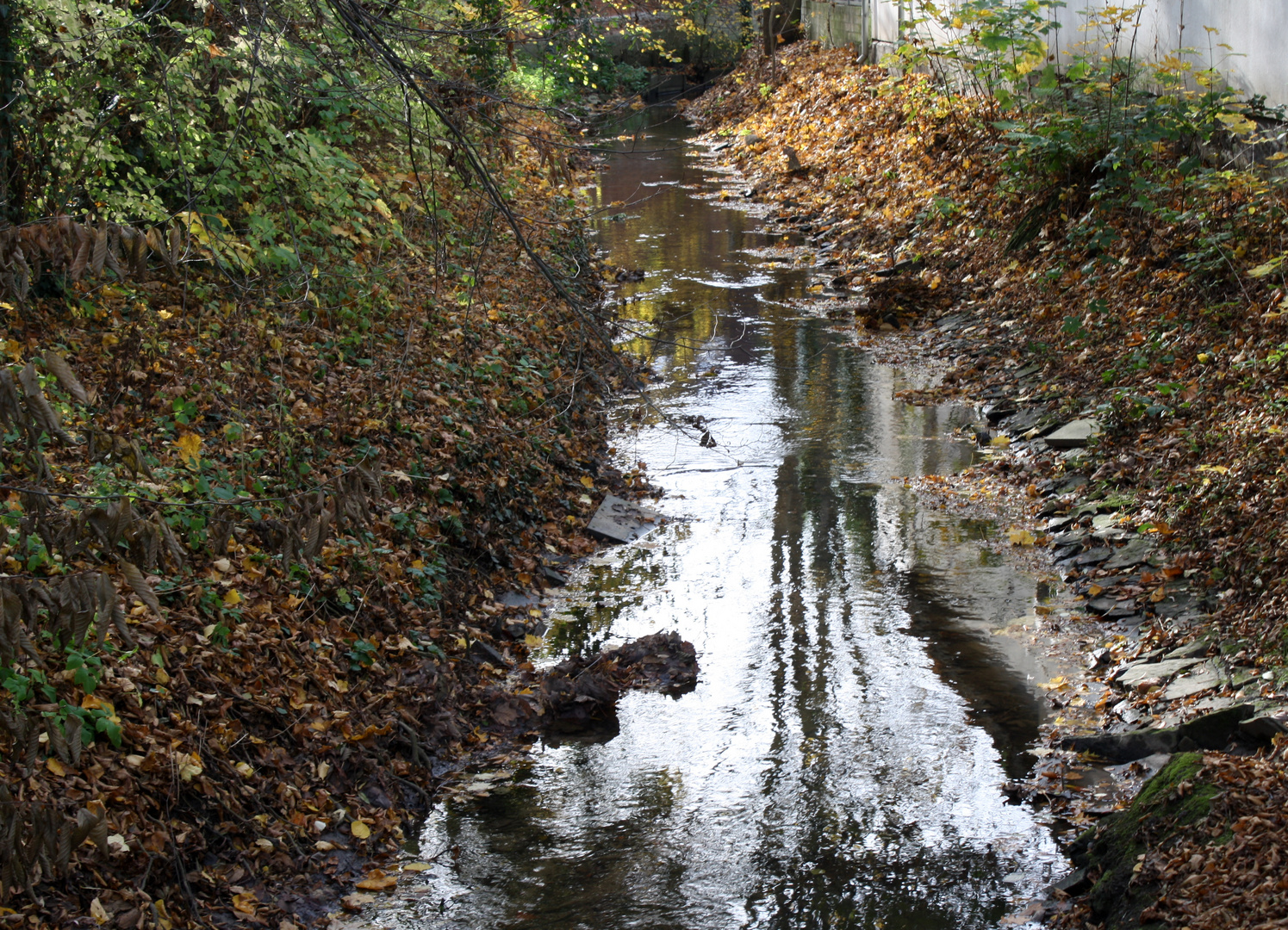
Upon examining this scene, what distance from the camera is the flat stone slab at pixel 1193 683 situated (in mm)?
5984

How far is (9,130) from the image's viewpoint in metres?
7.88

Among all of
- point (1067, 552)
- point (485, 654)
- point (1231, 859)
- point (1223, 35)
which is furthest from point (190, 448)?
point (1223, 35)

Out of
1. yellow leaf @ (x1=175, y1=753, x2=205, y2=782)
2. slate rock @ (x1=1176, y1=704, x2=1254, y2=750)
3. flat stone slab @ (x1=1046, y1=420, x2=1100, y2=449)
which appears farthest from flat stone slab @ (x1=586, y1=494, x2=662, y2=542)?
slate rock @ (x1=1176, y1=704, x2=1254, y2=750)

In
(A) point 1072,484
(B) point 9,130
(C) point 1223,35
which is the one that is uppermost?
(C) point 1223,35

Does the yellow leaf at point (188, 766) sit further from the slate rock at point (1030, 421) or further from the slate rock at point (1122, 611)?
the slate rock at point (1030, 421)

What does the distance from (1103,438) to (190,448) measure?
706 cm

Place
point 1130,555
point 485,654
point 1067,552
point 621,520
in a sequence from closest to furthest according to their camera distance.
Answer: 1. point 485,654
2. point 1130,555
3. point 1067,552
4. point 621,520

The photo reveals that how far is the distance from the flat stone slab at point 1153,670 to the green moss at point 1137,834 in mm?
1350

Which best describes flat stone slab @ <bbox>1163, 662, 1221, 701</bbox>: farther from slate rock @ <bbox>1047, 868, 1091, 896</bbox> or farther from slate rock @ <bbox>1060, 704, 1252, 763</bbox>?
slate rock @ <bbox>1047, 868, 1091, 896</bbox>

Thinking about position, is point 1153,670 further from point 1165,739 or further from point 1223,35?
point 1223,35

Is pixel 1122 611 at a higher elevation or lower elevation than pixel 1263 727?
lower

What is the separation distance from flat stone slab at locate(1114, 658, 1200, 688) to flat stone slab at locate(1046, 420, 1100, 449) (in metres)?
3.11

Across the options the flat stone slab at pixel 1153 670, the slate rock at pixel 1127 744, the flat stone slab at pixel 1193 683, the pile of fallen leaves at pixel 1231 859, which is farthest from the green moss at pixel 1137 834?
the flat stone slab at pixel 1153 670

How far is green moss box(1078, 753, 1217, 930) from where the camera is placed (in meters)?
4.48
